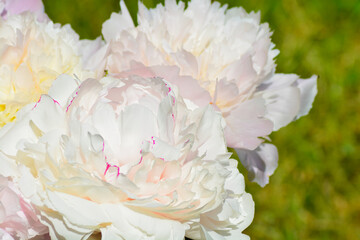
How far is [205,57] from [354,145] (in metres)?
1.13

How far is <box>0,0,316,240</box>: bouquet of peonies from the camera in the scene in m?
0.45

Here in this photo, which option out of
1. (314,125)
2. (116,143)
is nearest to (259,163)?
(116,143)

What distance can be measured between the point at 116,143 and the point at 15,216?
110 millimetres

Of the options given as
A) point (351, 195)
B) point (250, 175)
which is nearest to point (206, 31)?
point (250, 175)

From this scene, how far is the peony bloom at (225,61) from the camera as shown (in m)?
0.59

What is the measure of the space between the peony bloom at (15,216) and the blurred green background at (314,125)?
76 cm

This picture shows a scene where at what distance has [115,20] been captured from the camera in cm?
66

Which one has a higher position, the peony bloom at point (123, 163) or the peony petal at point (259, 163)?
the peony bloom at point (123, 163)

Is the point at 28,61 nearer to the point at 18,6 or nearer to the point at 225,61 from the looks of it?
the point at 18,6

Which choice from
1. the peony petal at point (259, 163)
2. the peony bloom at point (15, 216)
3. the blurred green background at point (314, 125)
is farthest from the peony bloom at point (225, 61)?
the blurred green background at point (314, 125)

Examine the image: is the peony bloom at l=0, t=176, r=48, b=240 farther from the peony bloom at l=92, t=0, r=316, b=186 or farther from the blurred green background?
the blurred green background

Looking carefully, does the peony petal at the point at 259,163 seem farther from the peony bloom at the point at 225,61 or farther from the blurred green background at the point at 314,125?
the blurred green background at the point at 314,125

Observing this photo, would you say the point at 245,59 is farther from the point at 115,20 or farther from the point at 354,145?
the point at 354,145

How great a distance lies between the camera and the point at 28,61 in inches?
21.9
